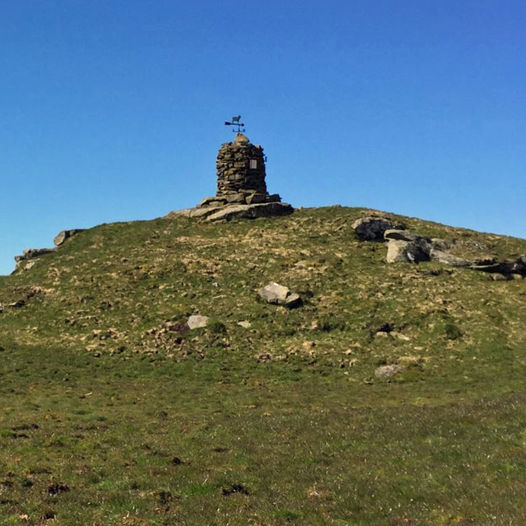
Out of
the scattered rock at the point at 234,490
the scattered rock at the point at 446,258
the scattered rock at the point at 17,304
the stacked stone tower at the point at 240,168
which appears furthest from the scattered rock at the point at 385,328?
the scattered rock at the point at 17,304

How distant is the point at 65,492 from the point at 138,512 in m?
3.58

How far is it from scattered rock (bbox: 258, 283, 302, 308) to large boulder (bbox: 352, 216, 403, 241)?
16340 mm

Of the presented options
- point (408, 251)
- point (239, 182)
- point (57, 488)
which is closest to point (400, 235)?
point (408, 251)

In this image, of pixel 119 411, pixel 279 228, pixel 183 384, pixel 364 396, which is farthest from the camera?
pixel 279 228

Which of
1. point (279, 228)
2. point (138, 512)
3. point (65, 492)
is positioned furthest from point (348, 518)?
point (279, 228)

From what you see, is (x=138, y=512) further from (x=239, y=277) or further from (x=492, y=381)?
(x=239, y=277)

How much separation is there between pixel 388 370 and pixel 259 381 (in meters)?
10.2

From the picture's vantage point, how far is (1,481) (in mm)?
18953

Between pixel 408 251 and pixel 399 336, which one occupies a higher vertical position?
pixel 408 251

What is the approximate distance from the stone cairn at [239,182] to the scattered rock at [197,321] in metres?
27.5

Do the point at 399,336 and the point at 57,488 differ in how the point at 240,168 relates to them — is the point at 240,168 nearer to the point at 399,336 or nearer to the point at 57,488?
the point at 399,336

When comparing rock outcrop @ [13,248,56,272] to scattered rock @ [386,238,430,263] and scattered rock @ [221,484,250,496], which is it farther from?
scattered rock @ [221,484,250,496]

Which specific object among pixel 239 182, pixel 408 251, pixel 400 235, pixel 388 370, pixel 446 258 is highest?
pixel 239 182

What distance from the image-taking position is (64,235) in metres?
77.3
